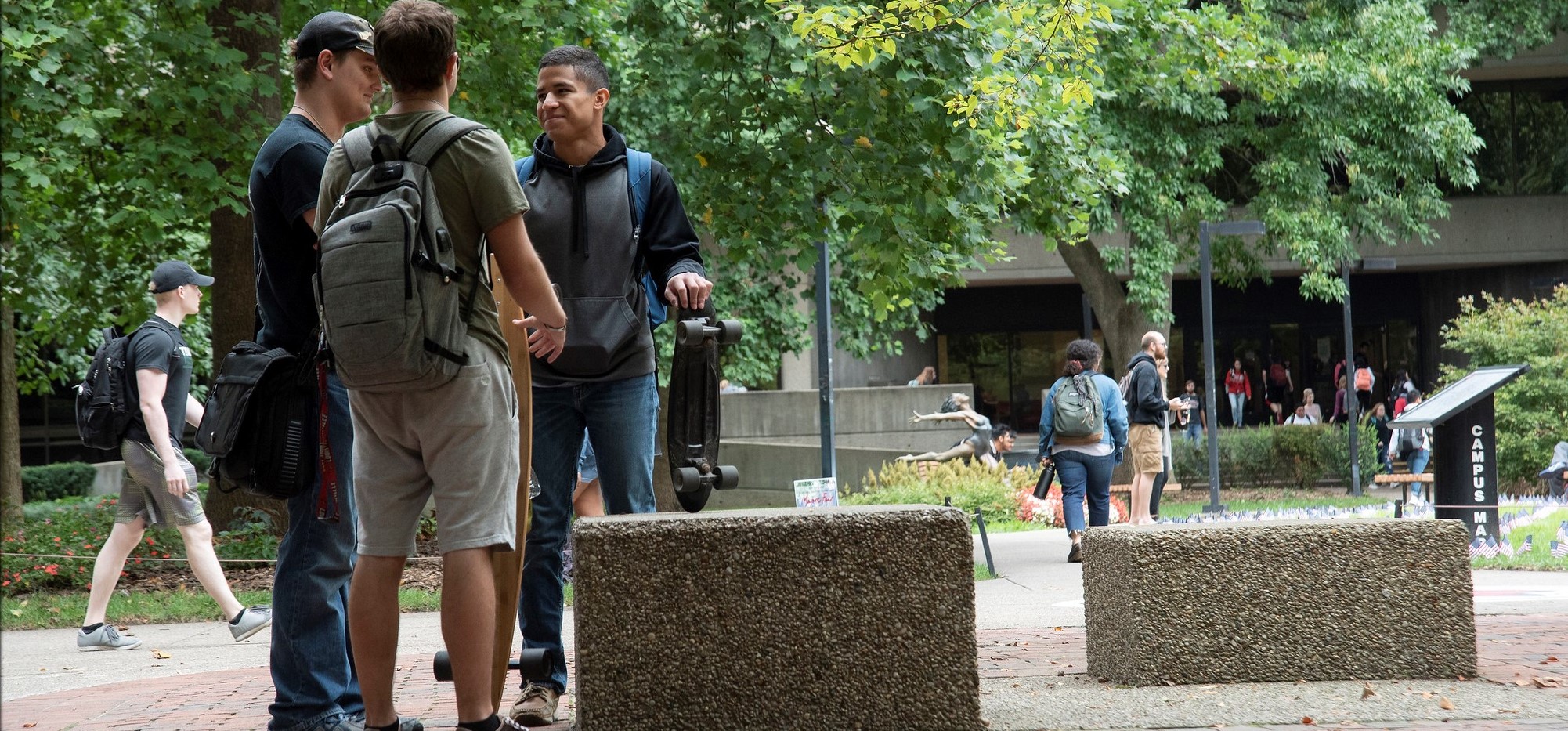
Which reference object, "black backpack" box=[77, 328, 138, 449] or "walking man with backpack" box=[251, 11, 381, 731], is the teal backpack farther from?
"black backpack" box=[77, 328, 138, 449]

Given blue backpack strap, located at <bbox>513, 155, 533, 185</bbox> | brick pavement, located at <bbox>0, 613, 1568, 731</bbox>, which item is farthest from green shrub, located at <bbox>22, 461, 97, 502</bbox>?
blue backpack strap, located at <bbox>513, 155, 533, 185</bbox>

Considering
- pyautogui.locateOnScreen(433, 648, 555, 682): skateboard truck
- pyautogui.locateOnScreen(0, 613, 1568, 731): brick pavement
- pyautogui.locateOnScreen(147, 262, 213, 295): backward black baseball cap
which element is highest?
pyautogui.locateOnScreen(147, 262, 213, 295): backward black baseball cap

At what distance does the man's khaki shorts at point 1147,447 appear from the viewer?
12.7 m

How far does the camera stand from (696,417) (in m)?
4.12

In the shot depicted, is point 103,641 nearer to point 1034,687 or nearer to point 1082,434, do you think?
point 1034,687

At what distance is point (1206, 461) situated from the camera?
23484 mm

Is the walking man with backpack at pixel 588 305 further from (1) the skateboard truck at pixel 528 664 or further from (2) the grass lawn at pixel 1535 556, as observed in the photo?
(2) the grass lawn at pixel 1535 556

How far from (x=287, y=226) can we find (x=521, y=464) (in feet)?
3.02

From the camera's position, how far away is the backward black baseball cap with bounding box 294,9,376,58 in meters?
3.91

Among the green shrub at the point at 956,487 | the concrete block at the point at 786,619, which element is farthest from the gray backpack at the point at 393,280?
the green shrub at the point at 956,487

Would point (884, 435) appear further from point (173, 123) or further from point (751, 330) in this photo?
point (173, 123)

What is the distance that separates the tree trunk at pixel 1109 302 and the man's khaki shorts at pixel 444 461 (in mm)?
20804

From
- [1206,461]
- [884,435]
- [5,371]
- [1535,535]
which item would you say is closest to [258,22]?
[5,371]

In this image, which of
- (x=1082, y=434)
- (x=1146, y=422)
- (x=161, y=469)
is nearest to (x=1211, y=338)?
(x=1146, y=422)
